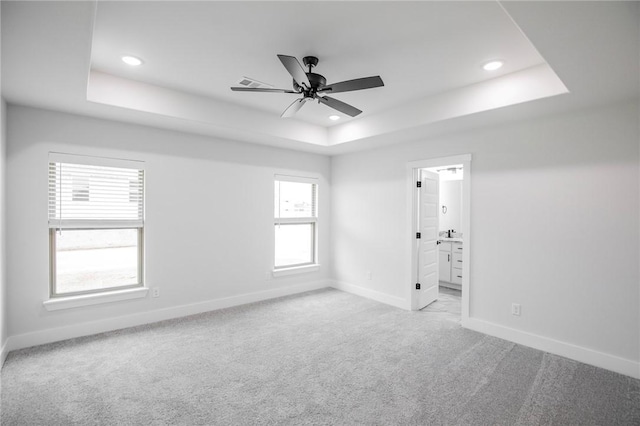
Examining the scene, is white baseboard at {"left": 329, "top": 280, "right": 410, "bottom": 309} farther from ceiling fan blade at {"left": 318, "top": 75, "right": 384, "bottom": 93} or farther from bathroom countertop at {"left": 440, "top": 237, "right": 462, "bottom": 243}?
ceiling fan blade at {"left": 318, "top": 75, "right": 384, "bottom": 93}

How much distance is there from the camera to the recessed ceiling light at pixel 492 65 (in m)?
2.83

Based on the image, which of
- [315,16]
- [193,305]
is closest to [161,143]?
[193,305]

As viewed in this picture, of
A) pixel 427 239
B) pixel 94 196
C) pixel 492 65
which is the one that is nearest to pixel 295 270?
pixel 427 239

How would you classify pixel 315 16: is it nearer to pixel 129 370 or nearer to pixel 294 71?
pixel 294 71

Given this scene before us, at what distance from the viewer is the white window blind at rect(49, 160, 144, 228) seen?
3.40m

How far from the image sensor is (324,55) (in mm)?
2725

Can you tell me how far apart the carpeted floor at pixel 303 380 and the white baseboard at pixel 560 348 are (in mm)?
95

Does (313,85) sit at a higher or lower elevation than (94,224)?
higher

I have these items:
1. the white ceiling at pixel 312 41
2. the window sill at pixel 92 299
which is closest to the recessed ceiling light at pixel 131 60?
the white ceiling at pixel 312 41

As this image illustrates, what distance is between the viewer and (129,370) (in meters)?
2.81

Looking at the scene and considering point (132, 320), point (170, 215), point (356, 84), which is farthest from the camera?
point (170, 215)

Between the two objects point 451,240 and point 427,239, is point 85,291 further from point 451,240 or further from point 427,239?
point 451,240

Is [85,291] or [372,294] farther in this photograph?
[372,294]

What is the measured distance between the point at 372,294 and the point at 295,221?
173cm
